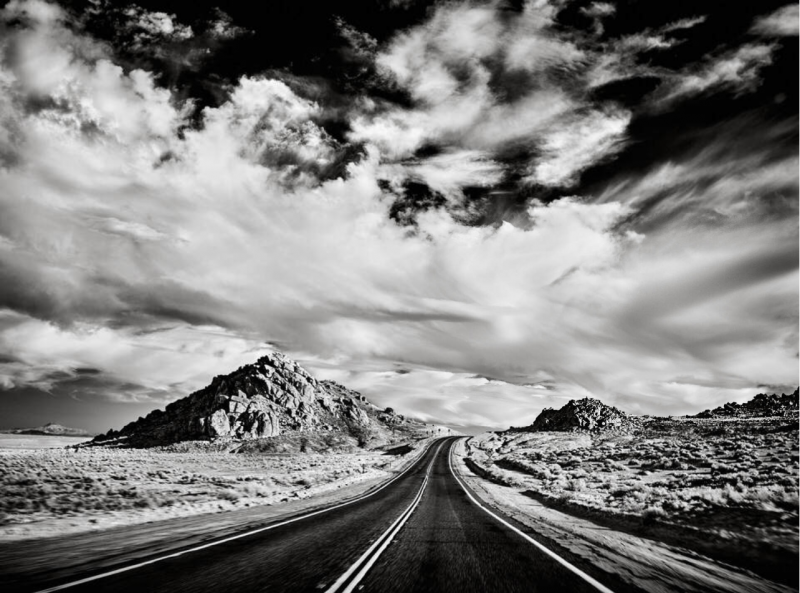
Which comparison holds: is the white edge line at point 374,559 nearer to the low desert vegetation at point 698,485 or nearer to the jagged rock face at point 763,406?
the low desert vegetation at point 698,485

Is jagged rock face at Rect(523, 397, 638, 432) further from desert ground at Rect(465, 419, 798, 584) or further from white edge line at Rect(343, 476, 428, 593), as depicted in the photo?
white edge line at Rect(343, 476, 428, 593)

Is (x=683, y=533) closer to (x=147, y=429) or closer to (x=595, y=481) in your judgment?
(x=595, y=481)

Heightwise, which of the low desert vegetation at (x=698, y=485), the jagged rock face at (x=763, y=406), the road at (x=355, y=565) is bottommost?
the low desert vegetation at (x=698, y=485)

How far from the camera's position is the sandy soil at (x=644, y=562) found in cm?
766

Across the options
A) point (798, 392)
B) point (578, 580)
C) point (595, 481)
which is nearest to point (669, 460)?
point (595, 481)

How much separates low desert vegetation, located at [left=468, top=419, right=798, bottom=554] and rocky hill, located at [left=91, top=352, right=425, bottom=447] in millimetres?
75161

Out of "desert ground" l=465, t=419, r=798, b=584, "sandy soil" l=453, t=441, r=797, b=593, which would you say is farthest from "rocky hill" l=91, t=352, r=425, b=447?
"sandy soil" l=453, t=441, r=797, b=593

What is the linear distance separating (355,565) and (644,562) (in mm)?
6565

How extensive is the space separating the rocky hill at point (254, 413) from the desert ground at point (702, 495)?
75962 mm

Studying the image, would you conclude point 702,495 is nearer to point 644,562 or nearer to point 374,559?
point 644,562

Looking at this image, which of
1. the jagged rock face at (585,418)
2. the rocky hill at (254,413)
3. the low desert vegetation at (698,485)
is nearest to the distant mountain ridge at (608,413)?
the jagged rock face at (585,418)

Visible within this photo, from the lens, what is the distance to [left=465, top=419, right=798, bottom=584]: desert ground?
10773 millimetres

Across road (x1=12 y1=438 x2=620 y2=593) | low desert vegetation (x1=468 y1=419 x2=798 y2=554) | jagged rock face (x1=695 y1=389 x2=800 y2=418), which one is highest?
jagged rock face (x1=695 y1=389 x2=800 y2=418)

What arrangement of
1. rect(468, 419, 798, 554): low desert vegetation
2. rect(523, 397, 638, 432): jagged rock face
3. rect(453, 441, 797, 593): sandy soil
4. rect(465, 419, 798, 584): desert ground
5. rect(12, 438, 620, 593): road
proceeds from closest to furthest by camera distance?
rect(12, 438, 620, 593): road
rect(453, 441, 797, 593): sandy soil
rect(465, 419, 798, 584): desert ground
rect(468, 419, 798, 554): low desert vegetation
rect(523, 397, 638, 432): jagged rock face
